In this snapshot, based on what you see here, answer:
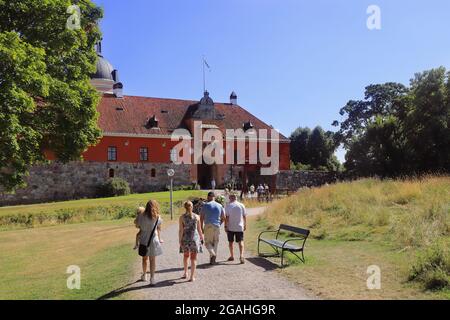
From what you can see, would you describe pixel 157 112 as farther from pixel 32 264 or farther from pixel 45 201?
pixel 32 264

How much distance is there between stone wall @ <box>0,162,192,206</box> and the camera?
4431 cm

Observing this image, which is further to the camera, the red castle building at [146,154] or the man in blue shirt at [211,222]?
the red castle building at [146,154]

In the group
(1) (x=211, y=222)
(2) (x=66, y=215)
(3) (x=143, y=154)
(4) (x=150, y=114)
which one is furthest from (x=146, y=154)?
(1) (x=211, y=222)

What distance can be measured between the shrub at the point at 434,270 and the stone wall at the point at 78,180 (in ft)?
131

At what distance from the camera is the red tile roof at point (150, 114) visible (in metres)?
48.8

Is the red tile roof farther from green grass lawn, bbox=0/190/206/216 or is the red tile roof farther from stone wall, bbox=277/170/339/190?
green grass lawn, bbox=0/190/206/216

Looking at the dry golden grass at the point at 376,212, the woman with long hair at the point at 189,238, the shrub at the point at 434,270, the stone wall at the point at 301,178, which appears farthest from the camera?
the stone wall at the point at 301,178

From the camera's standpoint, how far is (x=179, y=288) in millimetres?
9281

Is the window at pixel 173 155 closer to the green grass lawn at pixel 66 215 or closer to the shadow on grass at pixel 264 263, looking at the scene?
the green grass lawn at pixel 66 215

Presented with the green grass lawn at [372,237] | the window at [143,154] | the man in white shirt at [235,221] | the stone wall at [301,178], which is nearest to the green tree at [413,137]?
the stone wall at [301,178]

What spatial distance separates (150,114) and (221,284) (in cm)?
4377

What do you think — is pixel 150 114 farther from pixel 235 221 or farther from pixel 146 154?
pixel 235 221

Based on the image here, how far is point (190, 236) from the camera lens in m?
10.2
